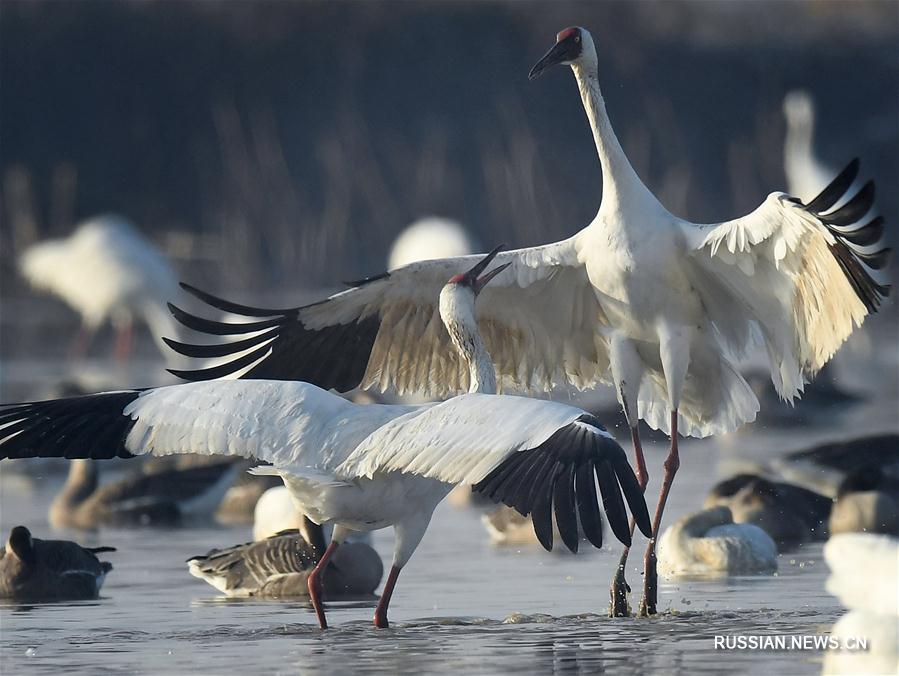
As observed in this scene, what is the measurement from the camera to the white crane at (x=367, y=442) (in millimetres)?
6312

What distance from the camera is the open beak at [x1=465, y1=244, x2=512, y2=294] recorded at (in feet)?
26.6

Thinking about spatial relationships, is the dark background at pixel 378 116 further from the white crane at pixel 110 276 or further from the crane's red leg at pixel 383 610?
the crane's red leg at pixel 383 610

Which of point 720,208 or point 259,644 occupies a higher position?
point 720,208

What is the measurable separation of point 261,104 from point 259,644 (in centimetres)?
1965

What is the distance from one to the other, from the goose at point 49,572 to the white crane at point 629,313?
0.90 metres

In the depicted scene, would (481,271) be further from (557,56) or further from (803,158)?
(803,158)

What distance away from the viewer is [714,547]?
8797 mm

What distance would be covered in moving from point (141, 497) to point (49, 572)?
9.13 ft

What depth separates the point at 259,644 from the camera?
7031mm

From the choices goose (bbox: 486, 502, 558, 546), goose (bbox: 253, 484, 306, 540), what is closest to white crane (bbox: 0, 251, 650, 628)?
goose (bbox: 253, 484, 306, 540)

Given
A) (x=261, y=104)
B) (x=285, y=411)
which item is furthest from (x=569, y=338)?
(x=261, y=104)

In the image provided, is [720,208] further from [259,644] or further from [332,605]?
[259,644]

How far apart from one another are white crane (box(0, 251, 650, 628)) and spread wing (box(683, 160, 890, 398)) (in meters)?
1.14

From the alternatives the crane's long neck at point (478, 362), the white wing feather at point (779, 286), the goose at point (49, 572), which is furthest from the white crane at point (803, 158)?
the goose at point (49, 572)
